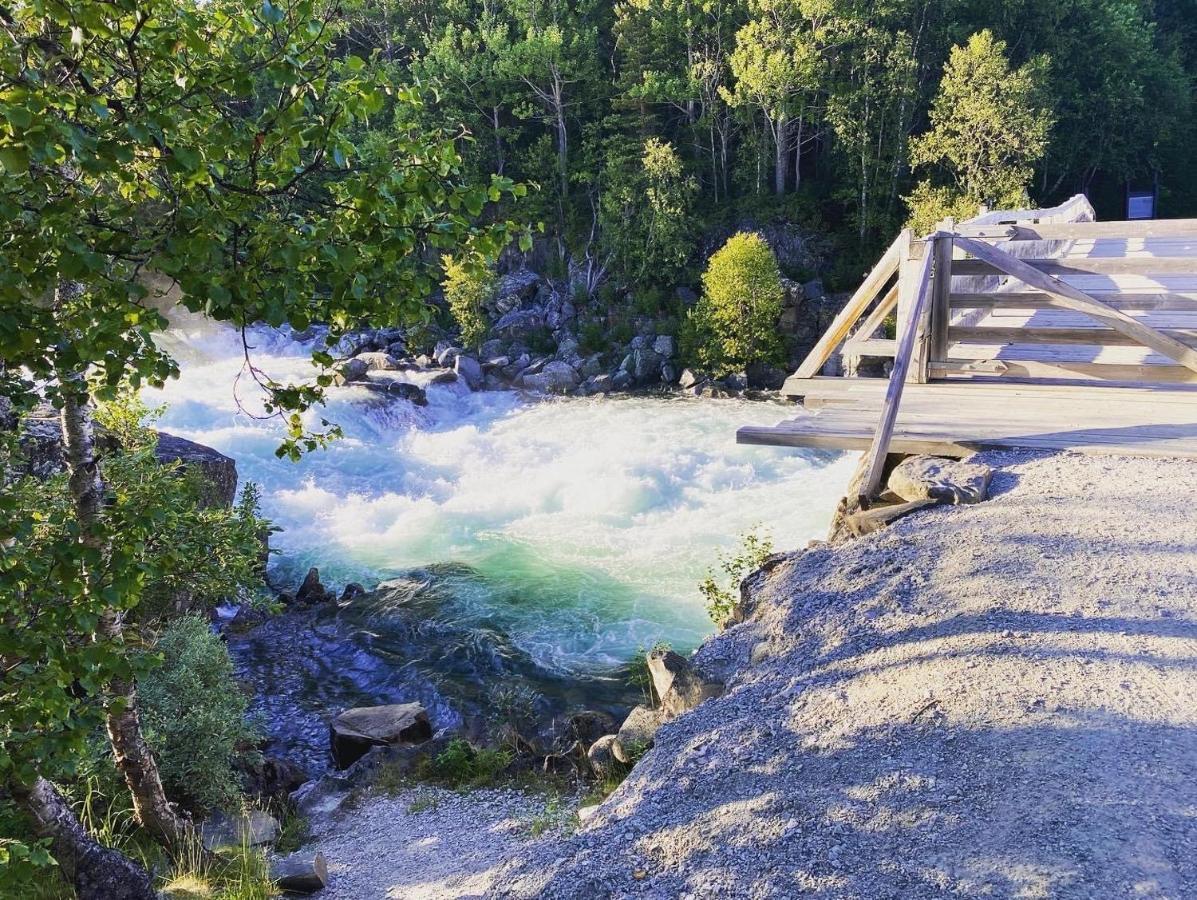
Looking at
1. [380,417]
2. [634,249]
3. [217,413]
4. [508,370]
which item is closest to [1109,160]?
[634,249]

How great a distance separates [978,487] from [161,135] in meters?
5.03

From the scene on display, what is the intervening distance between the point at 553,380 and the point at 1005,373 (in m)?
21.6

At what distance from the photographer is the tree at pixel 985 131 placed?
26.5 metres

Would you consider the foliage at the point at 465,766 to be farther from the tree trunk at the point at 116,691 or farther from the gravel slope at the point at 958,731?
the gravel slope at the point at 958,731

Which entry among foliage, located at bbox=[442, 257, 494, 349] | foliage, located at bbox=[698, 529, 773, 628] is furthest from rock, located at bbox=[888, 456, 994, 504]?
foliage, located at bbox=[442, 257, 494, 349]

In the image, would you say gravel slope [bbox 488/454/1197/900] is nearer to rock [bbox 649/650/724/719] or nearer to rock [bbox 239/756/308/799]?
rock [bbox 649/650/724/719]

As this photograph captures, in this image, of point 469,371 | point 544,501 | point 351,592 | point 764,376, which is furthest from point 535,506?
point 764,376

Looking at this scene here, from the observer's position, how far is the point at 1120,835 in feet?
9.32

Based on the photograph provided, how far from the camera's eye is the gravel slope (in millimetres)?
2955

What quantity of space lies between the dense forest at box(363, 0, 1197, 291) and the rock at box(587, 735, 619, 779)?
990 inches

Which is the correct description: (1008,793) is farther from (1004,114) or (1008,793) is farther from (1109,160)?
(1109,160)

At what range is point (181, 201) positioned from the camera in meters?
2.42

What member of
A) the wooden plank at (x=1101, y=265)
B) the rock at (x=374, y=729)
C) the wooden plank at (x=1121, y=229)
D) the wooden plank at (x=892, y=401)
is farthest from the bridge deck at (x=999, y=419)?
the rock at (x=374, y=729)

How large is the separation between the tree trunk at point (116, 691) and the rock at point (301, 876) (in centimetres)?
86
